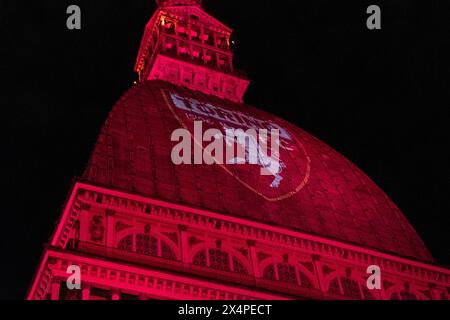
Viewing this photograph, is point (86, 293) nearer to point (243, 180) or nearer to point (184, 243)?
point (184, 243)

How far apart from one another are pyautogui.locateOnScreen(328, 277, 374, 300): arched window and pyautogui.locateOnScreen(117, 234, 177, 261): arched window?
8.27 m

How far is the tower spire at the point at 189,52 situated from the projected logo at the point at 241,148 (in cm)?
984

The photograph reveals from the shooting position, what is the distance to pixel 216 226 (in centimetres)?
4109

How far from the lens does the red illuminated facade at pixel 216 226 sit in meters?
37.3

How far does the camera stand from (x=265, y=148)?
49.1 m

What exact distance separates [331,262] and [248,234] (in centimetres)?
452

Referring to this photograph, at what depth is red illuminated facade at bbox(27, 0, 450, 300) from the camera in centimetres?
3728

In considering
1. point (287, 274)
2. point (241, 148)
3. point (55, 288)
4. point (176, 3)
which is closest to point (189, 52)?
point (176, 3)

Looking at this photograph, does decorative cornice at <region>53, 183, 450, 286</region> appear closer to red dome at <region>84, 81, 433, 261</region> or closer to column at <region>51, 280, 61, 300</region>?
red dome at <region>84, 81, 433, 261</region>

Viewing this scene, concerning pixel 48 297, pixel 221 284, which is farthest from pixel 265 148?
pixel 48 297

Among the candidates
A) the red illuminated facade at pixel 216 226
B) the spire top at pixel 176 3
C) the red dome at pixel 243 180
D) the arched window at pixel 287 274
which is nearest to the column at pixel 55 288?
the red illuminated facade at pixel 216 226

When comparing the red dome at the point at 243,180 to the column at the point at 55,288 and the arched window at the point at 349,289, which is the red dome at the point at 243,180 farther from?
the column at the point at 55,288
